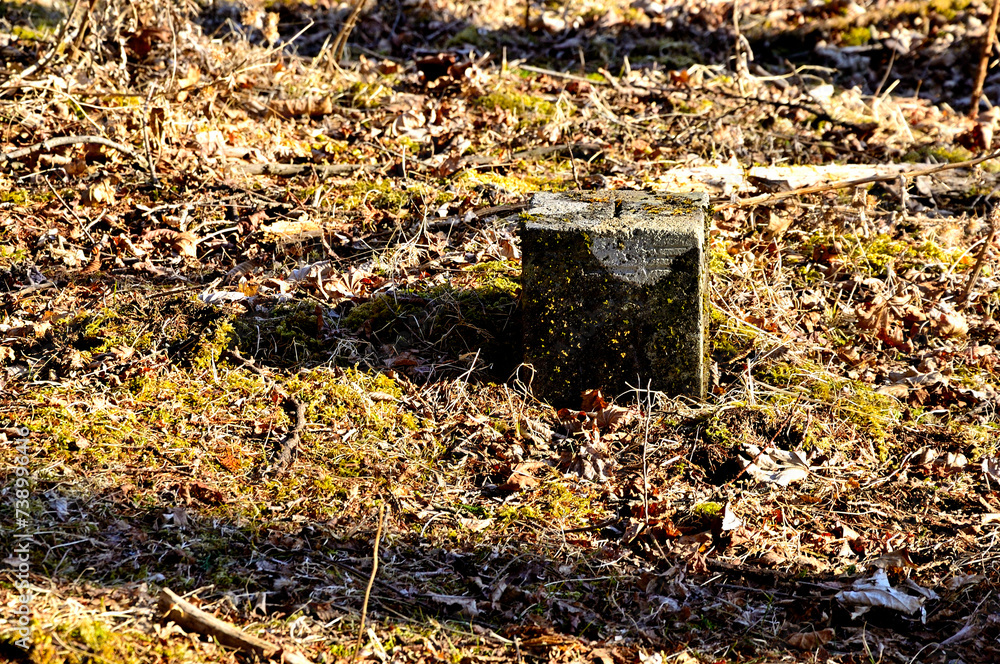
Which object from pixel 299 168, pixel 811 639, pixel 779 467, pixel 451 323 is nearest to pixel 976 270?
pixel 779 467

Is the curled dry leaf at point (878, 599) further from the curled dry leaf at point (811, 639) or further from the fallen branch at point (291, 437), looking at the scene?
the fallen branch at point (291, 437)

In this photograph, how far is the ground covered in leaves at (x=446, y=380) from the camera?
2881 millimetres

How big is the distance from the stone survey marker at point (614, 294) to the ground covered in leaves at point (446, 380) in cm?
14

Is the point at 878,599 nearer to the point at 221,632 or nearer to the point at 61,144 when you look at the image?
the point at 221,632

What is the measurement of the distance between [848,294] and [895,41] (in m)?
4.72

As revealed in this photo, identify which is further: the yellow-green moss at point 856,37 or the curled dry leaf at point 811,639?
the yellow-green moss at point 856,37

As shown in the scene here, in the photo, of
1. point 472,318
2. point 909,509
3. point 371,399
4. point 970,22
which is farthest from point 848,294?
point 970,22

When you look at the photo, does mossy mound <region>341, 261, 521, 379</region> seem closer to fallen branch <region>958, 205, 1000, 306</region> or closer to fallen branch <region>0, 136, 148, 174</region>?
fallen branch <region>0, 136, 148, 174</region>

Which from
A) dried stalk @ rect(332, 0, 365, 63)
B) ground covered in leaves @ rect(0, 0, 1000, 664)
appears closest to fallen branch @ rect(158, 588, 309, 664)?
ground covered in leaves @ rect(0, 0, 1000, 664)

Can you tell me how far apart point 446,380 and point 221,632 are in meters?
1.68

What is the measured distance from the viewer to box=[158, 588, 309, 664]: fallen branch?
2488 mm

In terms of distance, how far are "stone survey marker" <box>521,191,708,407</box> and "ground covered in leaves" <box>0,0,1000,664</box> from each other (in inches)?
5.6

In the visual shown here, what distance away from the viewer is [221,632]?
8.22 feet

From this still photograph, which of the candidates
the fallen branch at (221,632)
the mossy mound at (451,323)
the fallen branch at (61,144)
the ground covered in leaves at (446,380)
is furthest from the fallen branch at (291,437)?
the fallen branch at (61,144)
